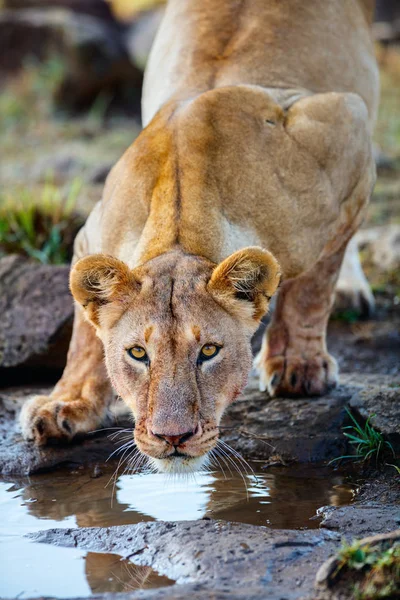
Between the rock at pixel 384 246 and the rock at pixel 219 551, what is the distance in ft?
14.4

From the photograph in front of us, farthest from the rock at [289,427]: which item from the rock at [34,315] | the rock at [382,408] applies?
the rock at [34,315]

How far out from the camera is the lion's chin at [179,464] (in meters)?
3.79

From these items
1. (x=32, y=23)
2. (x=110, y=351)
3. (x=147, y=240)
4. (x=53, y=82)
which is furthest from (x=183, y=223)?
(x=32, y=23)

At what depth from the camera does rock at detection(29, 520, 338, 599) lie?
2.99 meters

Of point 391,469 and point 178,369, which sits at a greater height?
point 178,369

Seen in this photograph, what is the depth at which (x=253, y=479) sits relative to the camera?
4312 mm

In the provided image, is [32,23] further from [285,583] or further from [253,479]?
[285,583]

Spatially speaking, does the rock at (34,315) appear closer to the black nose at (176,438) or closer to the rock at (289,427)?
the rock at (289,427)

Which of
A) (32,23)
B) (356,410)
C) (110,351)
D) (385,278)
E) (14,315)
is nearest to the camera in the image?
(110,351)

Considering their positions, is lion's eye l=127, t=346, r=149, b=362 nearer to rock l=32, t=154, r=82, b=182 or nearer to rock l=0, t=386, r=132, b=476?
rock l=0, t=386, r=132, b=476

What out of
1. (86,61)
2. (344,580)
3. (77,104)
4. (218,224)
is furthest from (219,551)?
(86,61)

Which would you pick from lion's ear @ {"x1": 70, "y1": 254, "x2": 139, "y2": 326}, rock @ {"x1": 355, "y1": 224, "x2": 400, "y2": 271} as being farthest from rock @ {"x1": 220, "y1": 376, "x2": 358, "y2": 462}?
rock @ {"x1": 355, "y1": 224, "x2": 400, "y2": 271}

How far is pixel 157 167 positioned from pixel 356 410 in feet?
5.04

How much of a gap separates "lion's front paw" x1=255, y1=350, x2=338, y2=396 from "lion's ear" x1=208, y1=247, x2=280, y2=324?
1106mm
